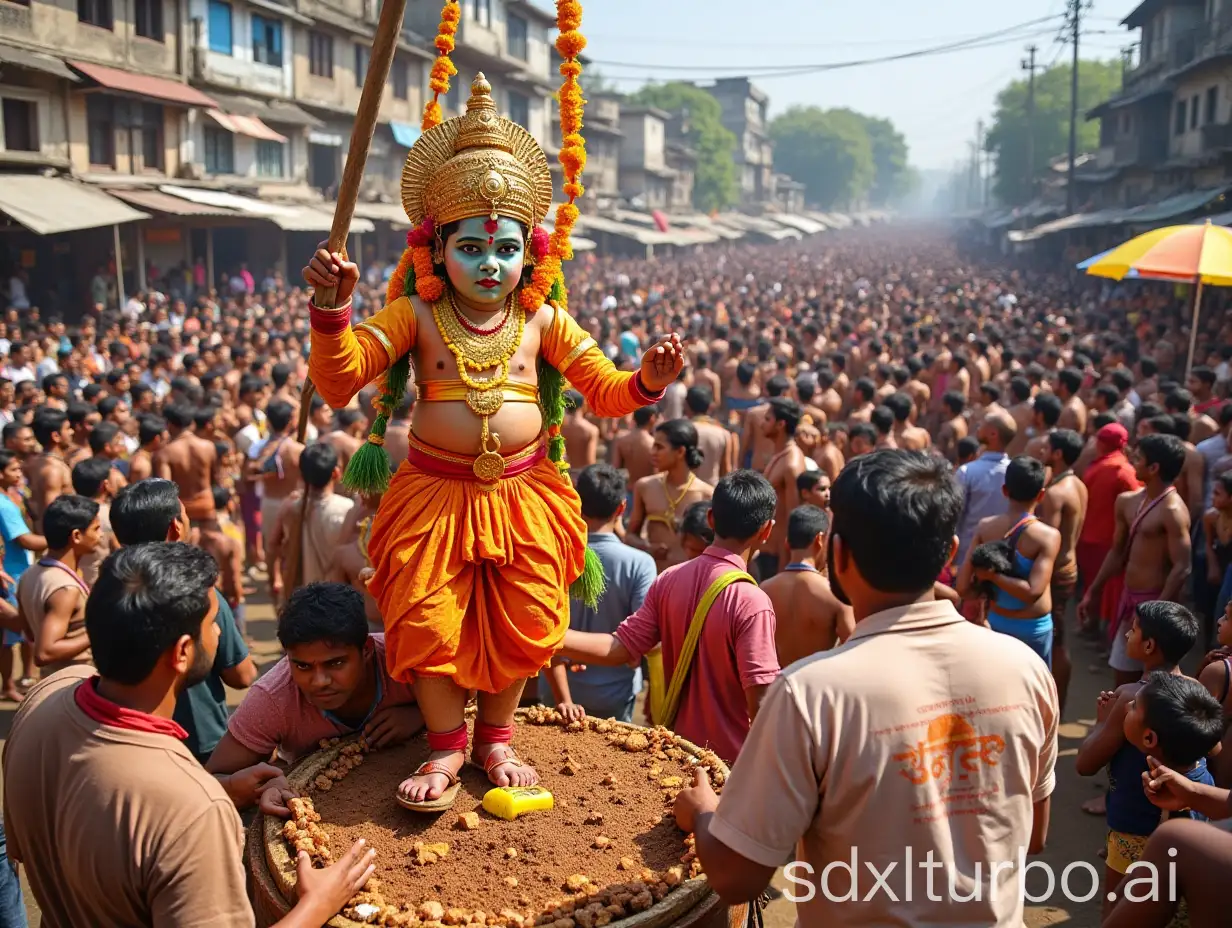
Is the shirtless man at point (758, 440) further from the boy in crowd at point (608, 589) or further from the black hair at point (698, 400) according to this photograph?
the boy in crowd at point (608, 589)

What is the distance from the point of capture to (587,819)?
9.87ft

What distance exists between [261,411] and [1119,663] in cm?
732

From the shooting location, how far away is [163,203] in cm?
1912

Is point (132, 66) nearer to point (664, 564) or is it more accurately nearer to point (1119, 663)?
point (664, 564)

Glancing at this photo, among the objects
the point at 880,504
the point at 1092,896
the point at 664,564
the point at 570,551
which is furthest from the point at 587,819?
the point at 664,564

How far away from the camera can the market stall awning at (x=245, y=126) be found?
74.0 ft

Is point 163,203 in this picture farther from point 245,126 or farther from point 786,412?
point 786,412

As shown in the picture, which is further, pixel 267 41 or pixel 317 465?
pixel 267 41

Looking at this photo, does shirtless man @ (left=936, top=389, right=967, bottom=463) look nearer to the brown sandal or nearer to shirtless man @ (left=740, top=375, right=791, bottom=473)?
shirtless man @ (left=740, top=375, right=791, bottom=473)

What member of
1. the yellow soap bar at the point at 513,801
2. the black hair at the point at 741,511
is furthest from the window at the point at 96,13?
the yellow soap bar at the point at 513,801

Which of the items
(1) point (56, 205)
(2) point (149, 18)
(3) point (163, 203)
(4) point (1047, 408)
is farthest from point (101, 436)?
(2) point (149, 18)

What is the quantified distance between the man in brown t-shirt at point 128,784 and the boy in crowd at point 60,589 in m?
2.64

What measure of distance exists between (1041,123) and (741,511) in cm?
7333

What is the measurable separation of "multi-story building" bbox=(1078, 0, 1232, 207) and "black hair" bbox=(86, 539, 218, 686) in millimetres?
26946
